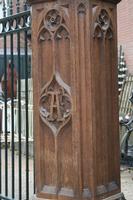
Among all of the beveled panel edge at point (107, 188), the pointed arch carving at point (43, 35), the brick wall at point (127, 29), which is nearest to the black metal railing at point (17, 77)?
the pointed arch carving at point (43, 35)

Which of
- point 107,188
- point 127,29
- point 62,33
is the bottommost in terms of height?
point 107,188

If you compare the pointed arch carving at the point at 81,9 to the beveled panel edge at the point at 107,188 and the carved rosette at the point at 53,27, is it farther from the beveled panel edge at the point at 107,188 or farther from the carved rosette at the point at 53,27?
the beveled panel edge at the point at 107,188

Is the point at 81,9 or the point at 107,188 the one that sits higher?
the point at 81,9

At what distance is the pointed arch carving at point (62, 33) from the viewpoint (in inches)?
116

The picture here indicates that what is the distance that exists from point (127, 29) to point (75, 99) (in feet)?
23.6

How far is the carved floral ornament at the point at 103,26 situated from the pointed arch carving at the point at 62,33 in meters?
0.17

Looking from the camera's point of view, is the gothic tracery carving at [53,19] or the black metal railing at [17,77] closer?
the gothic tracery carving at [53,19]

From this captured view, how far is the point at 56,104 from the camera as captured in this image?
2.99 m

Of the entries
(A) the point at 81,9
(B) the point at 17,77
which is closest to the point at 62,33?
(A) the point at 81,9

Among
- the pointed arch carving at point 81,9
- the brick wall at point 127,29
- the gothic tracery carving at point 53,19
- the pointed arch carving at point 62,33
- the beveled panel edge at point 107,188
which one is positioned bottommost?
the beveled panel edge at point 107,188

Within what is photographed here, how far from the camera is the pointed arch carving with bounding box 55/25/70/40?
9.66 feet

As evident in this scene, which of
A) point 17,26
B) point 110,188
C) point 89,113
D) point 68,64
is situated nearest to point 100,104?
point 89,113

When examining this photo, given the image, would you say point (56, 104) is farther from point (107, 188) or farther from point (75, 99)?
point (107, 188)

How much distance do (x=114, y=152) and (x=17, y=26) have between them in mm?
1738
